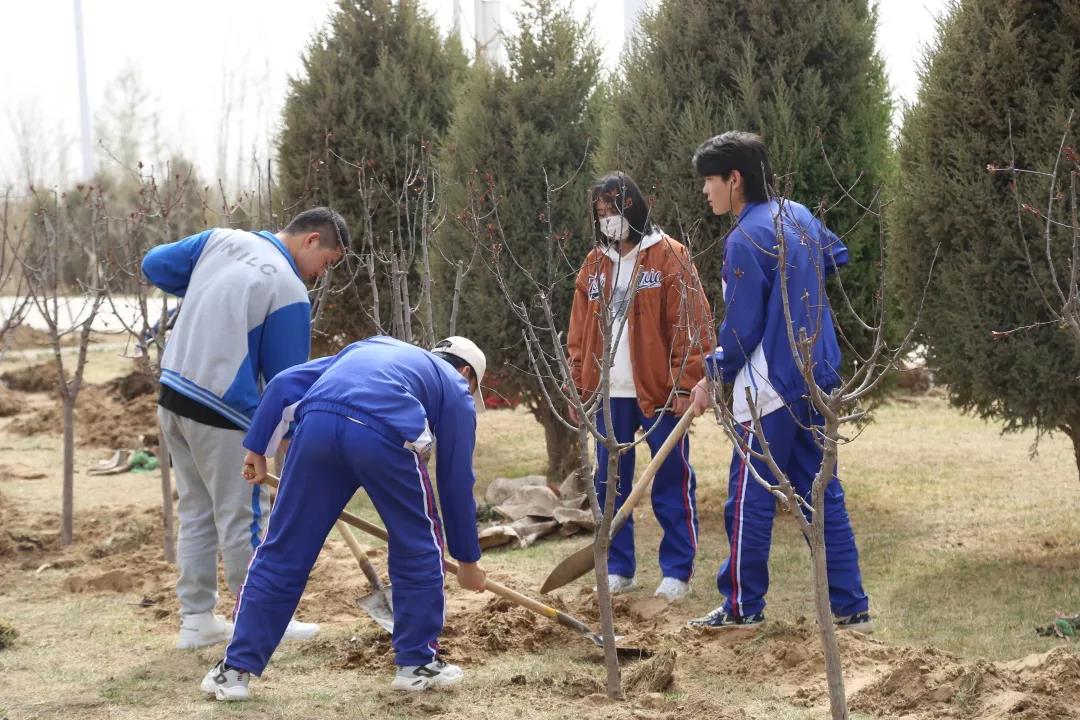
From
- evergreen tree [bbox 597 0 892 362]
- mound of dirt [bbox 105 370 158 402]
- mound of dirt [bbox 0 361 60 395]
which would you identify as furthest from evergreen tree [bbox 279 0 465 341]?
mound of dirt [bbox 0 361 60 395]

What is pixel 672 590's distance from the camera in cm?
600

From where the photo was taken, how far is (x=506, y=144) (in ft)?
28.4

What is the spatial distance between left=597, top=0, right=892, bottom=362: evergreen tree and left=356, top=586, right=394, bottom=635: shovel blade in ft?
9.57

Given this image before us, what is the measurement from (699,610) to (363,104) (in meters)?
5.97

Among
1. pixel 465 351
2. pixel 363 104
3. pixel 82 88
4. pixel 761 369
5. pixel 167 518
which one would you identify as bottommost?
pixel 167 518

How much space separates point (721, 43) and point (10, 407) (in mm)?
10225

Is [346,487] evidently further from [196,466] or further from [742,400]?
[742,400]

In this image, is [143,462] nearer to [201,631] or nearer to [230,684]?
[201,631]

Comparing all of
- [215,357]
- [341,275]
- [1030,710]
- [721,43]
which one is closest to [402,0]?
[341,275]

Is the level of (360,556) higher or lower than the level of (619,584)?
higher

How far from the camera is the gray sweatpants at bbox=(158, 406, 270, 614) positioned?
5.25 metres

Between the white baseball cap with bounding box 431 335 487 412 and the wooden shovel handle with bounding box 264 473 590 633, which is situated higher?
the white baseball cap with bounding box 431 335 487 412

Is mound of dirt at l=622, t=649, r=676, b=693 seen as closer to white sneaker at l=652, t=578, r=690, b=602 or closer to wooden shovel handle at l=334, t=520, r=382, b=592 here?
white sneaker at l=652, t=578, r=690, b=602

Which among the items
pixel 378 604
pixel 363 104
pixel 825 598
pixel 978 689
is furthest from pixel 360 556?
pixel 363 104
